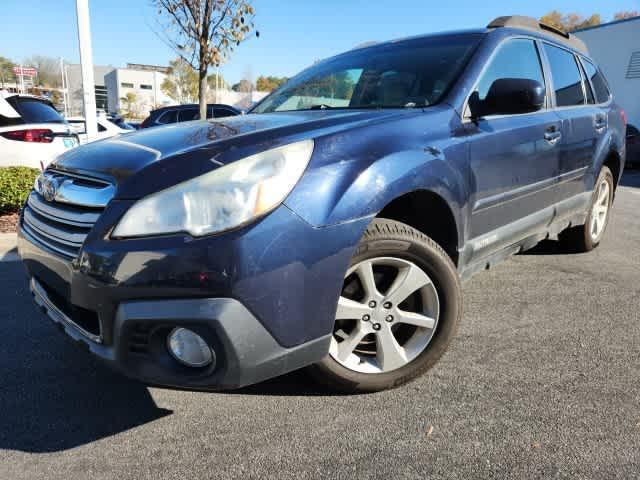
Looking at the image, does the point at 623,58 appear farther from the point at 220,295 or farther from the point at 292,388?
the point at 220,295

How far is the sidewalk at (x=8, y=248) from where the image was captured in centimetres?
439

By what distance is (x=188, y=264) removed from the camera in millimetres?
1581

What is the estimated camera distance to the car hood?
1700mm

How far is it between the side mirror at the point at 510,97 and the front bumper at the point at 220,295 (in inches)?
44.4

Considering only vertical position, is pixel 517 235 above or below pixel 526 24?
below

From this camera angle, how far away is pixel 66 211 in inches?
77.2

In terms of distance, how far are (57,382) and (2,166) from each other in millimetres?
4717

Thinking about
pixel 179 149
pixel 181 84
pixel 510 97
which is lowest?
pixel 179 149

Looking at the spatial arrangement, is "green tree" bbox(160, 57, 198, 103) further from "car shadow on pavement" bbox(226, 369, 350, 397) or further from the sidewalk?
"car shadow on pavement" bbox(226, 369, 350, 397)

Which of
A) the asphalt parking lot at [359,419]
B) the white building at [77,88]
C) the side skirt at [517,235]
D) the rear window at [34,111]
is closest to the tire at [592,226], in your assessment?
the side skirt at [517,235]

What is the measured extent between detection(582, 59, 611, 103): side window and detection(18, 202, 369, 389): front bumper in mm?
3390

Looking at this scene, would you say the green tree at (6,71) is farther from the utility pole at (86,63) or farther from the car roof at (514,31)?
the car roof at (514,31)

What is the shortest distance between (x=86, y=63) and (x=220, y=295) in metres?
5.77

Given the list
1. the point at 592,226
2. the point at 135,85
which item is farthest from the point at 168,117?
the point at 135,85
